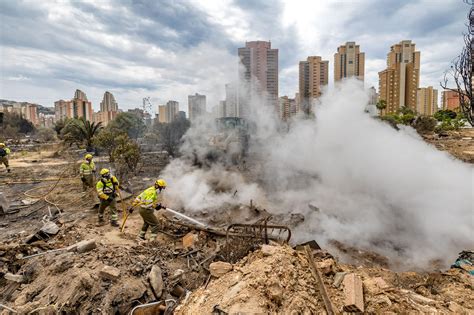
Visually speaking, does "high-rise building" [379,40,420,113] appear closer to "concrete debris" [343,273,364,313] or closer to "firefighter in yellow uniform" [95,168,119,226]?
"concrete debris" [343,273,364,313]

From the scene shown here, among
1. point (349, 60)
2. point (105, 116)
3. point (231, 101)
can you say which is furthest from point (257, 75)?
point (105, 116)

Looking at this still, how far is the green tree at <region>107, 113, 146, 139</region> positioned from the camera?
81.3ft

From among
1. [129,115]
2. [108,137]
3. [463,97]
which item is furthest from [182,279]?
[129,115]

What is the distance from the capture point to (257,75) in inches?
621

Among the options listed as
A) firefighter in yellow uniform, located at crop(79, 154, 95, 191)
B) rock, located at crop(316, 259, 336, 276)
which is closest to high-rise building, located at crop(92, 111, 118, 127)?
firefighter in yellow uniform, located at crop(79, 154, 95, 191)

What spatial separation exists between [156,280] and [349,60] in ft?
124

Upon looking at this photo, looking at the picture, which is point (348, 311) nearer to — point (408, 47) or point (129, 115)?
point (129, 115)

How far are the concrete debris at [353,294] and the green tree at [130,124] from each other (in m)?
24.0

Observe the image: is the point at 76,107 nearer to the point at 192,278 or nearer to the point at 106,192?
the point at 106,192

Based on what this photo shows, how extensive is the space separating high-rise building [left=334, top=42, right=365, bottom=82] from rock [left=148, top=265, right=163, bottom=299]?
34.6 meters

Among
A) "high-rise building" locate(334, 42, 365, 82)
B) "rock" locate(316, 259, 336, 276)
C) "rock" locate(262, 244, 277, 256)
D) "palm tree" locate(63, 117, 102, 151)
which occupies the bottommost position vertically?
"rock" locate(316, 259, 336, 276)

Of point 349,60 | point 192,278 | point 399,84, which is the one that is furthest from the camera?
point 399,84

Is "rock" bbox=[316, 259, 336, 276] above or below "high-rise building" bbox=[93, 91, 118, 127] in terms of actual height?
below

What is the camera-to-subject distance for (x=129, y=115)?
87.1ft
